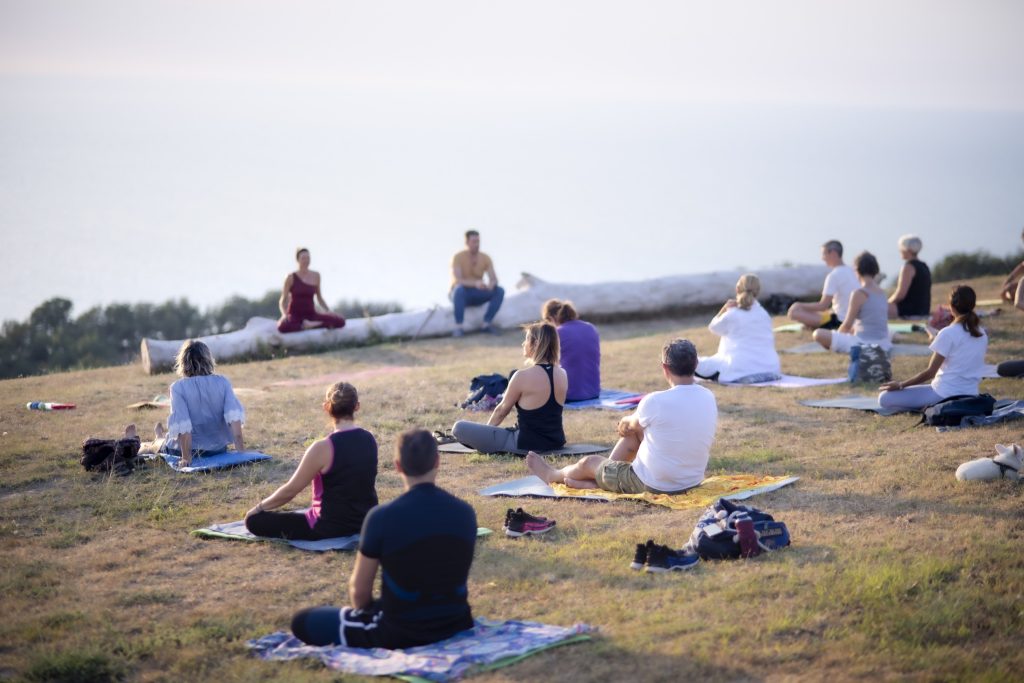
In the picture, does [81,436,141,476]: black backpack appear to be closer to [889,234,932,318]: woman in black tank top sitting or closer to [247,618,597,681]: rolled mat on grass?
[247,618,597,681]: rolled mat on grass

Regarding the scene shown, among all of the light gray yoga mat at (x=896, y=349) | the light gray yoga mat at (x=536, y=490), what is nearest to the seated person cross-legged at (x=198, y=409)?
the light gray yoga mat at (x=536, y=490)

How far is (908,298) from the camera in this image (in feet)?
50.5

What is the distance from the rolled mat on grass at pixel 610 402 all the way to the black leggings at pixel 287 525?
4.81 metres

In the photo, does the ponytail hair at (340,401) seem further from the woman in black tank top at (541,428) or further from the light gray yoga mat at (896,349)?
the light gray yoga mat at (896,349)

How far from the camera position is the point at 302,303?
54.0 feet

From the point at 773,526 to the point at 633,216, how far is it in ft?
197

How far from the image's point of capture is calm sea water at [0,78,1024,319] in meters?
35.9

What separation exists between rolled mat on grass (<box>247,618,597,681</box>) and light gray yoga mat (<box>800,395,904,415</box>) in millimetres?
5888

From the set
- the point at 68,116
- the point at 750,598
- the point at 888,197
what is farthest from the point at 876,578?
the point at 888,197

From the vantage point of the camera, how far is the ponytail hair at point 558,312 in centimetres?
1070

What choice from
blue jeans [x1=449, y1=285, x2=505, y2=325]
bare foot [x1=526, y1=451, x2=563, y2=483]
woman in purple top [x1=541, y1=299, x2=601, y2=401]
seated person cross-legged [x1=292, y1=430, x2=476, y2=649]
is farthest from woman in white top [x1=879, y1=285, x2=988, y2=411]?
blue jeans [x1=449, y1=285, x2=505, y2=325]

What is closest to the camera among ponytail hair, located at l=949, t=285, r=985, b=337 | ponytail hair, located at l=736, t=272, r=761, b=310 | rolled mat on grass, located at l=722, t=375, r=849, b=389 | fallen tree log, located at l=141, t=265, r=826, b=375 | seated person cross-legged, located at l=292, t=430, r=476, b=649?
seated person cross-legged, located at l=292, t=430, r=476, b=649

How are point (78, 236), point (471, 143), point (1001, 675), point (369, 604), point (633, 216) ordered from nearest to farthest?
point (1001, 675), point (369, 604), point (78, 236), point (633, 216), point (471, 143)

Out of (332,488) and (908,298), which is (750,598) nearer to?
(332,488)
